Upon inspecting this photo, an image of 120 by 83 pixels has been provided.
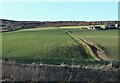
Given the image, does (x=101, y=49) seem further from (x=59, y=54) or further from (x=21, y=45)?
(x=21, y=45)

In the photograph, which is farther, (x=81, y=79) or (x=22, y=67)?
(x=22, y=67)

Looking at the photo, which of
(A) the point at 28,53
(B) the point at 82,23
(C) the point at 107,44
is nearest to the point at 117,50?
(C) the point at 107,44

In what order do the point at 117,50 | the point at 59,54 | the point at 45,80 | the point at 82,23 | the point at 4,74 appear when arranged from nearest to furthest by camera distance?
the point at 45,80 < the point at 4,74 < the point at 59,54 < the point at 117,50 < the point at 82,23

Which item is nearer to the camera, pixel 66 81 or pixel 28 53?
pixel 66 81

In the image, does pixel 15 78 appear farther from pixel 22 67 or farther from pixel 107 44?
pixel 107 44

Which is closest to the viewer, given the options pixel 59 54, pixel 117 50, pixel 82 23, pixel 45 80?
pixel 45 80

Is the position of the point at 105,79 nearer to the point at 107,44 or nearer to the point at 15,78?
the point at 15,78

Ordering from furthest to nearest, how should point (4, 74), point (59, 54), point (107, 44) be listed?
point (107, 44)
point (59, 54)
point (4, 74)

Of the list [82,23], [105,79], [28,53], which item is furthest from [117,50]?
[82,23]

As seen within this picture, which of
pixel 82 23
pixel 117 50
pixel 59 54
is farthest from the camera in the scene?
pixel 82 23
